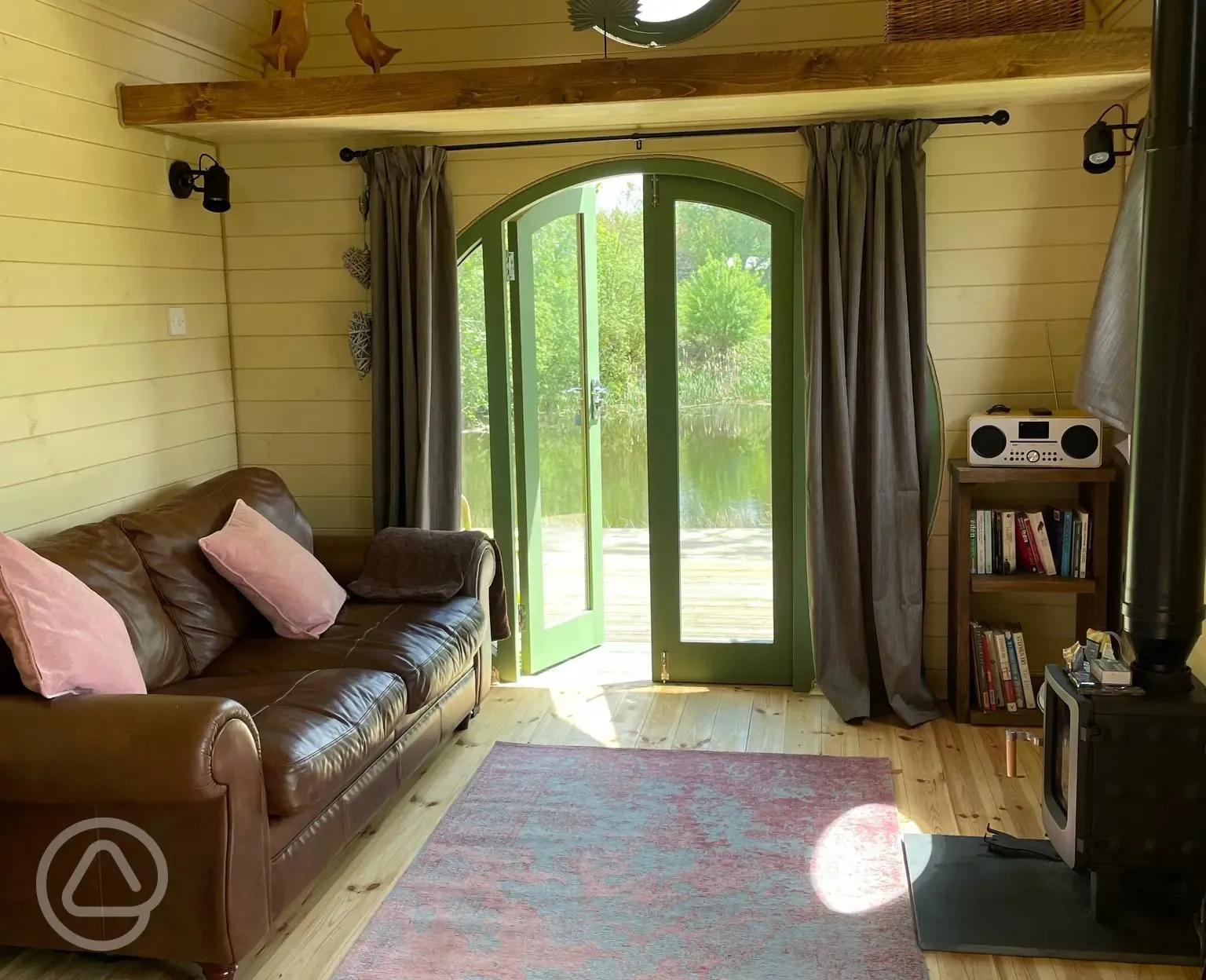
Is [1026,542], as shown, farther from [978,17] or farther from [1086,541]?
[978,17]

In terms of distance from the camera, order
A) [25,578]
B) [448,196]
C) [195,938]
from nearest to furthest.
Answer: [195,938] → [25,578] → [448,196]

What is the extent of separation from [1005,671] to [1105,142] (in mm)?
1776

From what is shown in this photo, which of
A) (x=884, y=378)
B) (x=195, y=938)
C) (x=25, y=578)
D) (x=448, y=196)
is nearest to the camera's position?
(x=195, y=938)

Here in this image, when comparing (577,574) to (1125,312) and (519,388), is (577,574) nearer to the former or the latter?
(519,388)

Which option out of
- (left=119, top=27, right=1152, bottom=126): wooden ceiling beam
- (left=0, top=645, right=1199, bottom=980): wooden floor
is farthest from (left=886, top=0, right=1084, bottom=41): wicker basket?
(left=0, top=645, right=1199, bottom=980): wooden floor

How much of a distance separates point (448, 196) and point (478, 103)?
0.67 metres

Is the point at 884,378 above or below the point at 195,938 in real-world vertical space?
above

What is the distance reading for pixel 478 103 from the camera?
3.55 m

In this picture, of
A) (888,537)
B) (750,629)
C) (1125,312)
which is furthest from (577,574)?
(1125,312)

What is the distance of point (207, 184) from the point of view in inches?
158

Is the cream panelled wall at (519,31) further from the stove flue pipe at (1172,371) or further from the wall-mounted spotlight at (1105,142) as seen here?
the stove flue pipe at (1172,371)

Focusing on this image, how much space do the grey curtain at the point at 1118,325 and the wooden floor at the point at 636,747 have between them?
117cm

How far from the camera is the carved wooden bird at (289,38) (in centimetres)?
378

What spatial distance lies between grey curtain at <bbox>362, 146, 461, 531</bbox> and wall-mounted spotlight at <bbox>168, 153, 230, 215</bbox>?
516 millimetres
